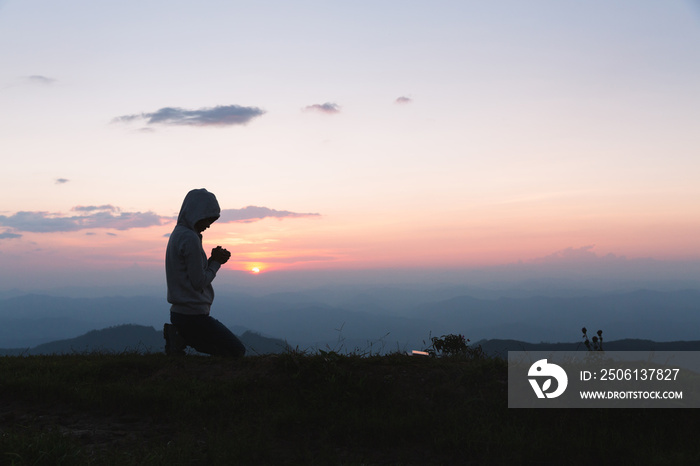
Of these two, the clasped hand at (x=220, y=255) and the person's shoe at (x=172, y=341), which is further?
the clasped hand at (x=220, y=255)

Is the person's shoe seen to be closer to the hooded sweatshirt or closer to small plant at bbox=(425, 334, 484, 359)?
the hooded sweatshirt

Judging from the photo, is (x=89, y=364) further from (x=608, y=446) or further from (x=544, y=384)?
(x=608, y=446)

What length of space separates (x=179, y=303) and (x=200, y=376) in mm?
1317

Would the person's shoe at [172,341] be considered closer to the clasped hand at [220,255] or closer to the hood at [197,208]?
the clasped hand at [220,255]

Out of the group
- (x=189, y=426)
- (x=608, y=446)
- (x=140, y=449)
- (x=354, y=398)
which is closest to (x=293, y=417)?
(x=354, y=398)

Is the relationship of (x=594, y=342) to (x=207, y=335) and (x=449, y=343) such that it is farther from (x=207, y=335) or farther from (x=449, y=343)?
(x=207, y=335)

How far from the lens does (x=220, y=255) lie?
724 centimetres

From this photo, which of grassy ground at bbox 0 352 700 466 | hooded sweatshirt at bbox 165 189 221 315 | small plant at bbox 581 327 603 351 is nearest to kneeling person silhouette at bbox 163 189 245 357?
hooded sweatshirt at bbox 165 189 221 315

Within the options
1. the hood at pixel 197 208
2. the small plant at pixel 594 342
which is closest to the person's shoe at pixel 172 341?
the hood at pixel 197 208

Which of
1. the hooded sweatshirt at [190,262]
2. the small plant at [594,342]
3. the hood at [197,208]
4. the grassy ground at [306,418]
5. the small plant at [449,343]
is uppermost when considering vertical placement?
the hood at [197,208]

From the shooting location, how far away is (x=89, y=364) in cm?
646

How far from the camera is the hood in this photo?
7.04 meters

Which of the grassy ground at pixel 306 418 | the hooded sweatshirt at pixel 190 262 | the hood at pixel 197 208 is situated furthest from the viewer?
the hood at pixel 197 208

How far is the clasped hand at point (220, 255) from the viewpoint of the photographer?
284 inches
